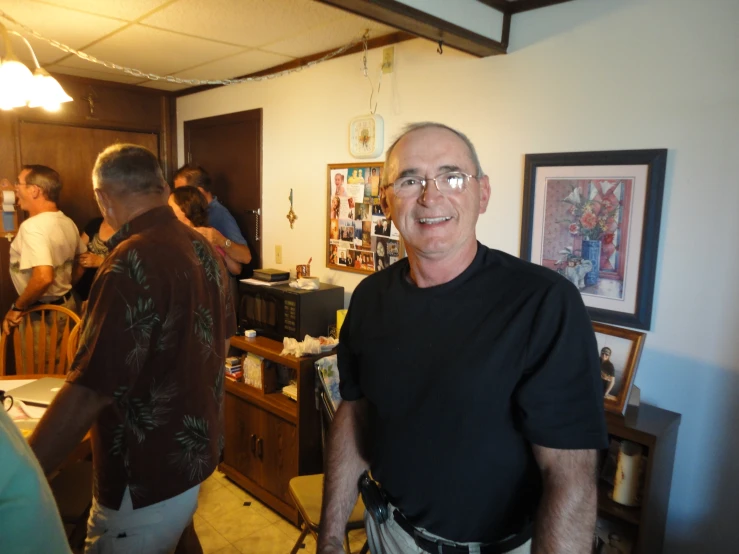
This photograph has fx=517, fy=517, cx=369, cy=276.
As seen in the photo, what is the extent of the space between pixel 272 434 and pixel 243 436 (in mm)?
276

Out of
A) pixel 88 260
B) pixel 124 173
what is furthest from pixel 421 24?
pixel 88 260

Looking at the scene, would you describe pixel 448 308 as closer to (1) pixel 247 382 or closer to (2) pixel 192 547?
(2) pixel 192 547

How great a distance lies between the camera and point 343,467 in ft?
4.28

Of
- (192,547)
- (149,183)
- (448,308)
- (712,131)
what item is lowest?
(192,547)

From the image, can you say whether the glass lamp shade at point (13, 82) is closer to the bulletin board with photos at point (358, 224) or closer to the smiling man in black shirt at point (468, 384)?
the bulletin board with photos at point (358, 224)

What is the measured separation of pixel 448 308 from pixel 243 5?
67.1 inches

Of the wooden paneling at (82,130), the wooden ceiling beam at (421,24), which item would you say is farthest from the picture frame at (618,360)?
the wooden paneling at (82,130)

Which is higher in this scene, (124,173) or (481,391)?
(124,173)

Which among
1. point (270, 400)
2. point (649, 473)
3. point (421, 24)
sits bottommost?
point (270, 400)

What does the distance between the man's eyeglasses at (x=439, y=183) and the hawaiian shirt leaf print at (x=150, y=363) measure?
672 mm

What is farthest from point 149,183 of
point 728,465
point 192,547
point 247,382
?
point 728,465

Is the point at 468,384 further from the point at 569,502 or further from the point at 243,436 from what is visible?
the point at 243,436

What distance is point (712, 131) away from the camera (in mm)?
1604

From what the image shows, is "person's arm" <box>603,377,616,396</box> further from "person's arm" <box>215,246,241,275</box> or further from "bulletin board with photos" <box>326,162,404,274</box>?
"person's arm" <box>215,246,241,275</box>
